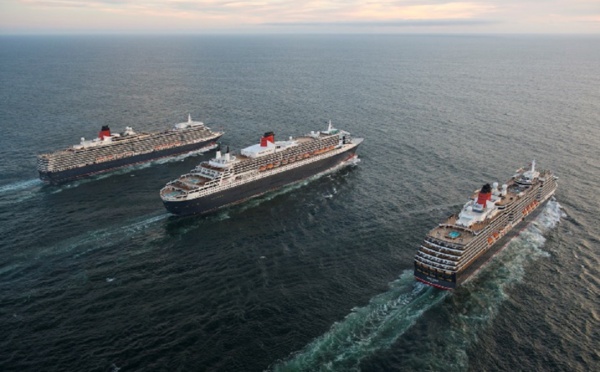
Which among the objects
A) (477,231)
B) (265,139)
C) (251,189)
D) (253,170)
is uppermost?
(265,139)

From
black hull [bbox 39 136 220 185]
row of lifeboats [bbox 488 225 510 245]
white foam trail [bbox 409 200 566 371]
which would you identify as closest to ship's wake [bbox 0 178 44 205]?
black hull [bbox 39 136 220 185]

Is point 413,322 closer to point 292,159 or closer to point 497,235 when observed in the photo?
point 497,235

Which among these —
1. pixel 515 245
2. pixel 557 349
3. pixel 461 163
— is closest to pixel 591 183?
pixel 461 163

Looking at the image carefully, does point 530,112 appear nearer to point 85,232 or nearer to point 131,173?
point 131,173

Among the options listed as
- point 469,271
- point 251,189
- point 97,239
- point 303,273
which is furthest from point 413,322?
point 97,239

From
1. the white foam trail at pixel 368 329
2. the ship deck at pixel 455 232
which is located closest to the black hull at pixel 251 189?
the white foam trail at pixel 368 329

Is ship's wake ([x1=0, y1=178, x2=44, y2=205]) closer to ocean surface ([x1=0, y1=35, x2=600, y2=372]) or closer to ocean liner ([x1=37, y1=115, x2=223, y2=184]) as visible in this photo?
ocean surface ([x1=0, y1=35, x2=600, y2=372])
